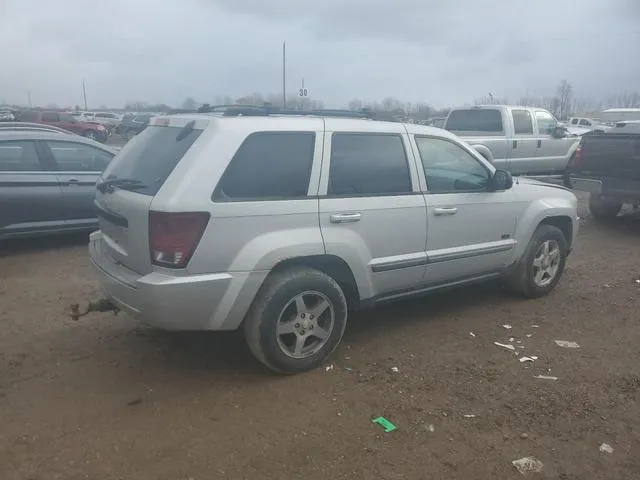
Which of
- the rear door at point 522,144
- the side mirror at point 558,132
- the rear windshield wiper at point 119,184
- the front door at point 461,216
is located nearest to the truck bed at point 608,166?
the rear door at point 522,144

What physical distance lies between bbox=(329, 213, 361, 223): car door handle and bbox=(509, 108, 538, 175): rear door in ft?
29.7

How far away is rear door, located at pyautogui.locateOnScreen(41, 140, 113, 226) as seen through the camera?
7371 mm

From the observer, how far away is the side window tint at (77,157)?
7449mm

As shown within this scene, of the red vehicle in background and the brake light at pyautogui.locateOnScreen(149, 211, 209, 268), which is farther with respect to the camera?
the red vehicle in background

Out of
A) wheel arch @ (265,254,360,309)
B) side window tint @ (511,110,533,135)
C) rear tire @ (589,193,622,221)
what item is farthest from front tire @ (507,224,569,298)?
side window tint @ (511,110,533,135)

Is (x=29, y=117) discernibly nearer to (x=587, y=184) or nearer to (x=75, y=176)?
(x=75, y=176)

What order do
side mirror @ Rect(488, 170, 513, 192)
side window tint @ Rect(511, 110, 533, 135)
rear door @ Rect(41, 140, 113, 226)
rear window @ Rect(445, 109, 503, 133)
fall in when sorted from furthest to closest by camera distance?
side window tint @ Rect(511, 110, 533, 135) → rear window @ Rect(445, 109, 503, 133) → rear door @ Rect(41, 140, 113, 226) → side mirror @ Rect(488, 170, 513, 192)

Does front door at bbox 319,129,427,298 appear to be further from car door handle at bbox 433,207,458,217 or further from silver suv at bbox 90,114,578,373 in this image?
car door handle at bbox 433,207,458,217

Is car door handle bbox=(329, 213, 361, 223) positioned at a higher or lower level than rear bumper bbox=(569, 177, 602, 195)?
higher

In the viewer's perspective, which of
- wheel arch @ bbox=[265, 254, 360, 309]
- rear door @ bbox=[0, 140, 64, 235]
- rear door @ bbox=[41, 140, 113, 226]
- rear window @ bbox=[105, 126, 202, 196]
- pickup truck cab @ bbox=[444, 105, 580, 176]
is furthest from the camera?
pickup truck cab @ bbox=[444, 105, 580, 176]

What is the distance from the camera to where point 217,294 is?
362 cm

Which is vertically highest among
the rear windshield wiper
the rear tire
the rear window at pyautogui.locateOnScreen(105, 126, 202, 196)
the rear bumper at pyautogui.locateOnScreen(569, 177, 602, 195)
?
the rear window at pyautogui.locateOnScreen(105, 126, 202, 196)

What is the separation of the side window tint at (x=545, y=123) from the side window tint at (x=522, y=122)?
0.93 feet

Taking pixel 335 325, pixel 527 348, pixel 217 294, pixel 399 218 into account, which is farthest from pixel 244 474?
pixel 527 348
